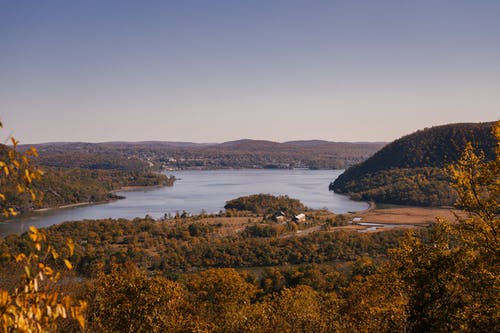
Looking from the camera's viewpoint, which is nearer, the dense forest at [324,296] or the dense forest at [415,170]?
the dense forest at [324,296]

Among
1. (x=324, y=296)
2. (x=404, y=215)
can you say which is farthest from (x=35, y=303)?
(x=404, y=215)

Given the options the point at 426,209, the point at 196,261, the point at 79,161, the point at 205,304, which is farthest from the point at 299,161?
the point at 205,304

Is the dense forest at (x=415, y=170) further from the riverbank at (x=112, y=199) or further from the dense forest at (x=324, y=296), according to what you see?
the dense forest at (x=324, y=296)

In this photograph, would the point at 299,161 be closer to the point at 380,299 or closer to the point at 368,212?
the point at 368,212

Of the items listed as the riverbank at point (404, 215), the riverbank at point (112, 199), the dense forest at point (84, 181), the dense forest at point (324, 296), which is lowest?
the riverbank at point (112, 199)

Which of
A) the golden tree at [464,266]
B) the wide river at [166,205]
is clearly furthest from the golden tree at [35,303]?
the wide river at [166,205]

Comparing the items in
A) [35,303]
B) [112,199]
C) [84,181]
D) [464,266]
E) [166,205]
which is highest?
[35,303]

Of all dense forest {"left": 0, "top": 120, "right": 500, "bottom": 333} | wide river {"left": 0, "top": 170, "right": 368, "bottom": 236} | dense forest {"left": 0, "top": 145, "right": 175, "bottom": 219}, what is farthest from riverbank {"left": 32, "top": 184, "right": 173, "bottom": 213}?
dense forest {"left": 0, "top": 120, "right": 500, "bottom": 333}

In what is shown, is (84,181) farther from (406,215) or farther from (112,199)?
(406,215)
